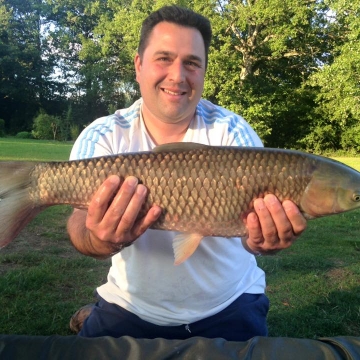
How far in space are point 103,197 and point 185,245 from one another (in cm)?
31

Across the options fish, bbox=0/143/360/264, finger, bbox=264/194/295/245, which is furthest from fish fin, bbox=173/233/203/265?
finger, bbox=264/194/295/245

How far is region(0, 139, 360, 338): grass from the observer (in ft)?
8.07

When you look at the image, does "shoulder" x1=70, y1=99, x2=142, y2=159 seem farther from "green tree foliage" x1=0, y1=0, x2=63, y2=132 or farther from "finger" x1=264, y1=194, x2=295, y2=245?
"green tree foliage" x1=0, y1=0, x2=63, y2=132

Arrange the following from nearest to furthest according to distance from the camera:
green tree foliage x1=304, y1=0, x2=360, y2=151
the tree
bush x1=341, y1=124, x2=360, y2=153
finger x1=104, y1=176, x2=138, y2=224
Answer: finger x1=104, y1=176, x2=138, y2=224 → green tree foliage x1=304, y1=0, x2=360, y2=151 → the tree → bush x1=341, y1=124, x2=360, y2=153

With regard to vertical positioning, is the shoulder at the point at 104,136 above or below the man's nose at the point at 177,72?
below

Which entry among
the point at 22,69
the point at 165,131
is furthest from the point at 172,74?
the point at 22,69

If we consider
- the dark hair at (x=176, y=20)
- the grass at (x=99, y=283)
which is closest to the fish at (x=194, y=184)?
the dark hair at (x=176, y=20)

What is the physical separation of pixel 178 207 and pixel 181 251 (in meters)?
0.16

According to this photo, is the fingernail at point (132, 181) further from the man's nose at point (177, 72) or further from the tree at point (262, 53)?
the tree at point (262, 53)

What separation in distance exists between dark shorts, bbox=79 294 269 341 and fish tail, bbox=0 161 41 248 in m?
0.54

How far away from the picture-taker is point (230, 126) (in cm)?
190

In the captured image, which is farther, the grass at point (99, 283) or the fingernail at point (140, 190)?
the grass at point (99, 283)

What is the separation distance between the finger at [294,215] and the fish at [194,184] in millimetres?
27

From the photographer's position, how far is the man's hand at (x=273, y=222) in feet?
4.67
